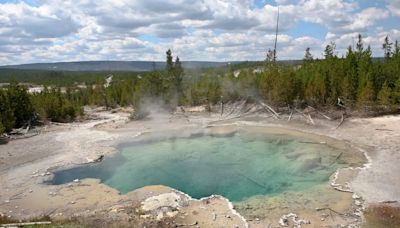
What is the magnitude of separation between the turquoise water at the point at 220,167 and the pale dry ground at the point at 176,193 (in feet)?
3.72

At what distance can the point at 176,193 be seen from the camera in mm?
17453

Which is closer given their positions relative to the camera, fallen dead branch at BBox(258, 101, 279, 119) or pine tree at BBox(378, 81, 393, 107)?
pine tree at BBox(378, 81, 393, 107)

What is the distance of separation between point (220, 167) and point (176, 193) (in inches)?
227

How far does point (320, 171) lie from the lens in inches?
813

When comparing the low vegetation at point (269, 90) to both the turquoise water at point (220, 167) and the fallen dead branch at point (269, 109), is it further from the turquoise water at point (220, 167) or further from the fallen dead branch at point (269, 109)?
the turquoise water at point (220, 167)

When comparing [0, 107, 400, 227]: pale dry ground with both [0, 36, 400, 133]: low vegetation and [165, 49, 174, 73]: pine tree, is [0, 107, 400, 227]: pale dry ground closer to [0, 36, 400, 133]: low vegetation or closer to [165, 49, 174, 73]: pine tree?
[0, 36, 400, 133]: low vegetation

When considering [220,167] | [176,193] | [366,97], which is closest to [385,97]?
[366,97]

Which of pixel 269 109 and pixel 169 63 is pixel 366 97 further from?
pixel 169 63

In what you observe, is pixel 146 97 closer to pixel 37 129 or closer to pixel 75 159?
pixel 37 129

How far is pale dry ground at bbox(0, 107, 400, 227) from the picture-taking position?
14.9 meters

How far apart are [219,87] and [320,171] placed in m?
26.0

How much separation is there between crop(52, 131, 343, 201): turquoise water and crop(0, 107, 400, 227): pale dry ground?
1.13 metres

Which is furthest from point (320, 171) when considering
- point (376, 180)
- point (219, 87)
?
point (219, 87)

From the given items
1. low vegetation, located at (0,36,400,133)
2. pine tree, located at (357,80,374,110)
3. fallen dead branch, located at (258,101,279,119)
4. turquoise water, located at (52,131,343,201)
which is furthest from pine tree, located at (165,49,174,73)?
pine tree, located at (357,80,374,110)
